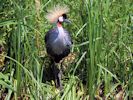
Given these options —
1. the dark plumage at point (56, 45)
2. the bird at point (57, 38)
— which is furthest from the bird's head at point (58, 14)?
the dark plumage at point (56, 45)

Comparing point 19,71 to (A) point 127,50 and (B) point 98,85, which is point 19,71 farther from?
(A) point 127,50

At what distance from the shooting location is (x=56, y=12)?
4.36m

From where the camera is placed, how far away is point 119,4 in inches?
167

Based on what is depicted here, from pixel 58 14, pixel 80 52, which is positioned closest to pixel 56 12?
pixel 58 14

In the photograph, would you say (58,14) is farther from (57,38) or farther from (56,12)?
(57,38)

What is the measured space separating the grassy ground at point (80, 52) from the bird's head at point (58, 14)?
0.07 meters

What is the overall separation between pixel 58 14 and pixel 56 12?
0.03 meters

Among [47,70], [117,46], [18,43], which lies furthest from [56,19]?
[18,43]

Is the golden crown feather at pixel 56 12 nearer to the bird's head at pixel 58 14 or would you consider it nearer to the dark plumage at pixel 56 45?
the bird's head at pixel 58 14

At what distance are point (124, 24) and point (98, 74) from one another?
52 cm

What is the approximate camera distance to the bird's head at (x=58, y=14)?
430 centimetres

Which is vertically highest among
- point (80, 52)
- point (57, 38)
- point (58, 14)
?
point (58, 14)

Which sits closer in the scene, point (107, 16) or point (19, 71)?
point (19, 71)

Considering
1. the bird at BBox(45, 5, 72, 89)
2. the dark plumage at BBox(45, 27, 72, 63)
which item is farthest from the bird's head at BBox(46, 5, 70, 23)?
the dark plumage at BBox(45, 27, 72, 63)
